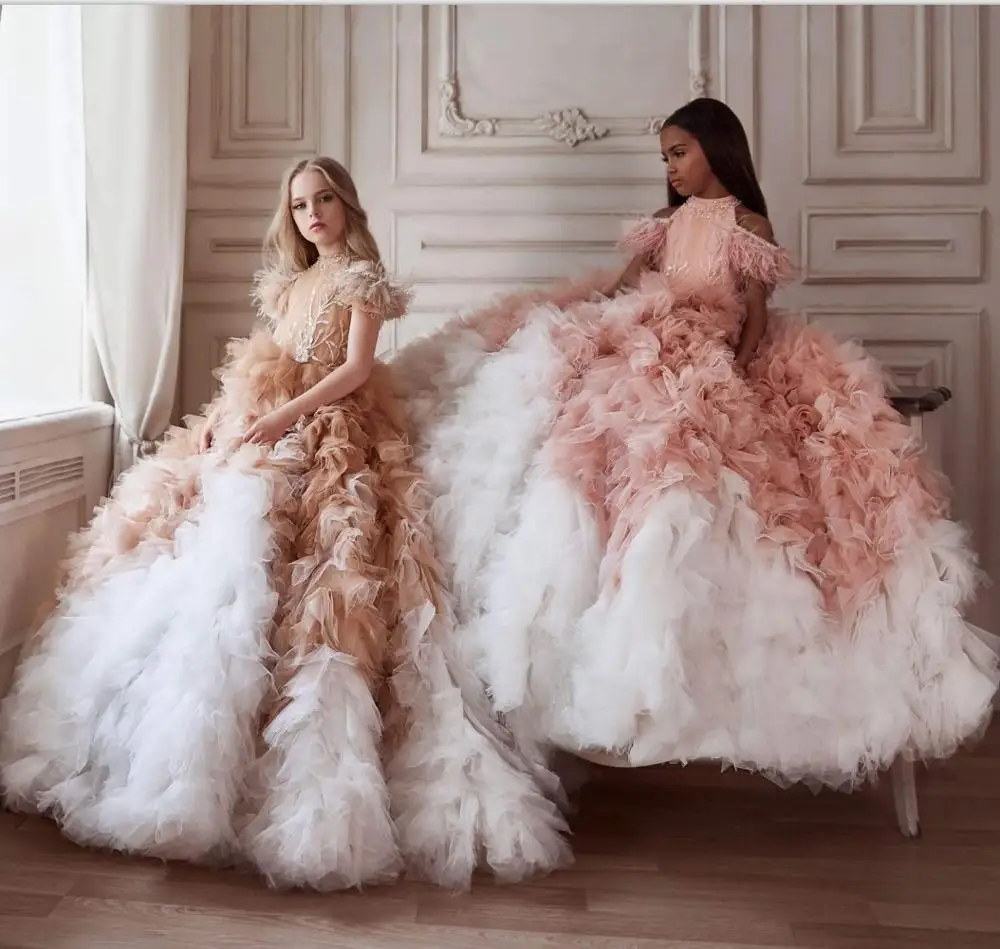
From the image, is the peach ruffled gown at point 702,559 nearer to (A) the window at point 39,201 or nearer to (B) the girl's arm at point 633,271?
(B) the girl's arm at point 633,271

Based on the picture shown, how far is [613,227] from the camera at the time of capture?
283 cm

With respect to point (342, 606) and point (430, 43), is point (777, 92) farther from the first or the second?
point (342, 606)

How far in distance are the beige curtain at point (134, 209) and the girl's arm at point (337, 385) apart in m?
0.67

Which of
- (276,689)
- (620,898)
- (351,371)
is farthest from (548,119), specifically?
(620,898)

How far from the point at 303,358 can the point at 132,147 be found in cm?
83

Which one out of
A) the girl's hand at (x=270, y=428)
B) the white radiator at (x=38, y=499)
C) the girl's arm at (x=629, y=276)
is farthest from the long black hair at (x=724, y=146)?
the white radiator at (x=38, y=499)

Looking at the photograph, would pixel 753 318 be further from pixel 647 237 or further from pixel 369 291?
pixel 369 291

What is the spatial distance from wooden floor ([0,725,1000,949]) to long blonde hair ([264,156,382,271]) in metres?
1.32

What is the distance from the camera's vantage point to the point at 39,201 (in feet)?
8.29

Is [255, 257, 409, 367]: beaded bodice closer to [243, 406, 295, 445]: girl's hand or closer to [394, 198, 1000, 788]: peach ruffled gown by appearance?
[243, 406, 295, 445]: girl's hand

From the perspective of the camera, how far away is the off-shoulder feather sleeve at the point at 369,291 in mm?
2182

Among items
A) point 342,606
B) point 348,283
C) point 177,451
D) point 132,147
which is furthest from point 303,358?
point 132,147

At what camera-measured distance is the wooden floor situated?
1.58m

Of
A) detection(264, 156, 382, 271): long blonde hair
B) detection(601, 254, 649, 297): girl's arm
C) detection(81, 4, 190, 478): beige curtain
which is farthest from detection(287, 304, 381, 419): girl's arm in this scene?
detection(81, 4, 190, 478): beige curtain
